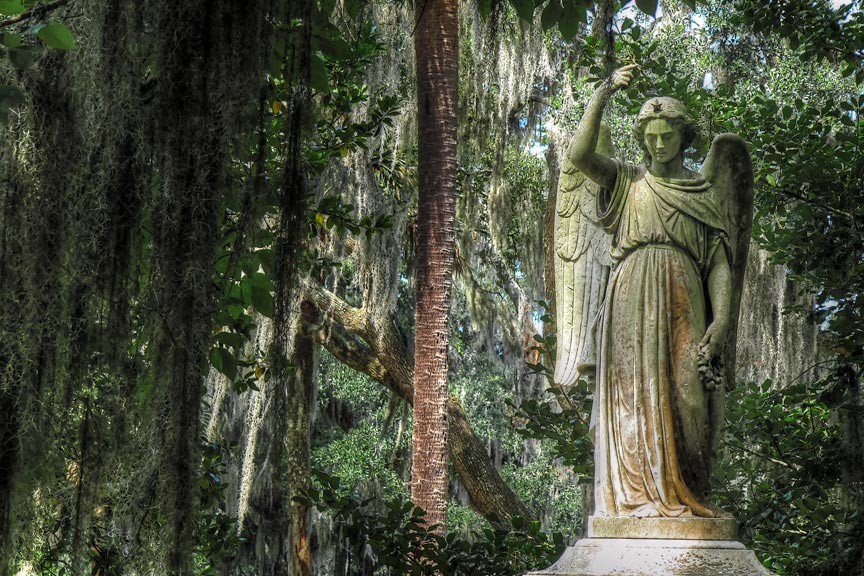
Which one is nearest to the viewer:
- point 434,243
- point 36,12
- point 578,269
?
point 36,12

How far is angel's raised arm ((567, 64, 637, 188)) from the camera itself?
4.80 metres

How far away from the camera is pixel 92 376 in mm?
3359

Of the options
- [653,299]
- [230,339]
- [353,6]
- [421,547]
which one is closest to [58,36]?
[353,6]

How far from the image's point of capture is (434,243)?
8.15 m

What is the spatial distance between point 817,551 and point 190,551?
437 centimetres

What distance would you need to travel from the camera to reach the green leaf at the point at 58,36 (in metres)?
3.15

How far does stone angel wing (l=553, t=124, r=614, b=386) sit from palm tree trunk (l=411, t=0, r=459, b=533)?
2930 mm

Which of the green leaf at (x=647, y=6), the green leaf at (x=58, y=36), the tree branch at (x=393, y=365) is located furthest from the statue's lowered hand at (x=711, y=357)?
the tree branch at (x=393, y=365)

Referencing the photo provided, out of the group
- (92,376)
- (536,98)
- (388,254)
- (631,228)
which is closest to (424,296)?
(388,254)

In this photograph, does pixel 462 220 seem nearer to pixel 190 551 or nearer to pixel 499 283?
pixel 499 283

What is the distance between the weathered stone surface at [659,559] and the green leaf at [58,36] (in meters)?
2.57

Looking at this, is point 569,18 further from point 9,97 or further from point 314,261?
point 314,261

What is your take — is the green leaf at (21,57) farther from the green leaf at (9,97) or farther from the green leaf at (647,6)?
the green leaf at (647,6)

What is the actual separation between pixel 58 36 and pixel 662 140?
272cm
